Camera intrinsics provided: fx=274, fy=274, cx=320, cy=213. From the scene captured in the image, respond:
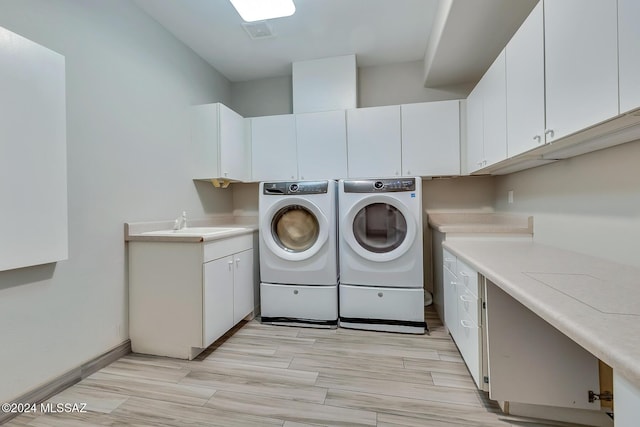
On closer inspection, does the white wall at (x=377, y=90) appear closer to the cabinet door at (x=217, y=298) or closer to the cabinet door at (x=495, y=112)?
the cabinet door at (x=495, y=112)

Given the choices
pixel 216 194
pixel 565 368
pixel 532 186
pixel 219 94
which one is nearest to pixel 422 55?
pixel 532 186

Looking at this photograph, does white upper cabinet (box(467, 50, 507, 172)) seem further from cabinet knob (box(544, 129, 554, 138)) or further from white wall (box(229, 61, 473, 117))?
white wall (box(229, 61, 473, 117))

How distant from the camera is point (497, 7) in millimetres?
1698

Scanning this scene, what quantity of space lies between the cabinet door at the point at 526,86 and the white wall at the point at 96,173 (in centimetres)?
247

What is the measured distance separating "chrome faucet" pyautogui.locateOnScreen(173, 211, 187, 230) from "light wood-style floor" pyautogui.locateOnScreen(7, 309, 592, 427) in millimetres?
979

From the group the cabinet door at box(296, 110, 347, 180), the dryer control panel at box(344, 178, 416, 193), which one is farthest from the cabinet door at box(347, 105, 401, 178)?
the dryer control panel at box(344, 178, 416, 193)

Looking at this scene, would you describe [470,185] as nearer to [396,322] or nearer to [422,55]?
[422,55]

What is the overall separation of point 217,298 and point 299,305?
2.42 ft

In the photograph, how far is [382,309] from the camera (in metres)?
2.30

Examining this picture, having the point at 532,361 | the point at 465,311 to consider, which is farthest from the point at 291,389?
the point at 532,361

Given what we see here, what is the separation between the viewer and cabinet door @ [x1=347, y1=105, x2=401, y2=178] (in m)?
2.60

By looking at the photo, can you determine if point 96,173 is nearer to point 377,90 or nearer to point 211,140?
point 211,140

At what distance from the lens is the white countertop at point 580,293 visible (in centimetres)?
55

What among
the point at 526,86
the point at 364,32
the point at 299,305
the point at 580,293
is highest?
the point at 364,32
